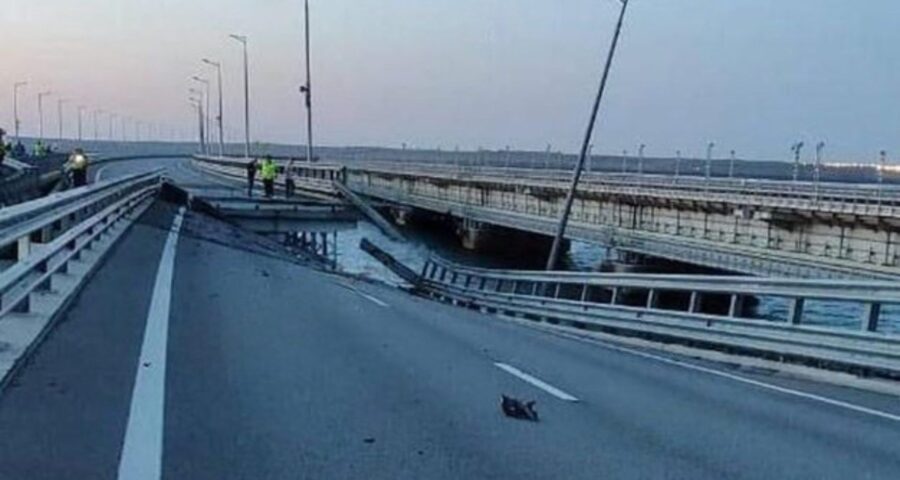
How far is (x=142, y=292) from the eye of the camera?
48.3 ft

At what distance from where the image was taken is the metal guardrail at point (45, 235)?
32.7 feet

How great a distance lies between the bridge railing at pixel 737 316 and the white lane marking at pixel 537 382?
412cm

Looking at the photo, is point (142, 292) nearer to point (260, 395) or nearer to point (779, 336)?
point (260, 395)

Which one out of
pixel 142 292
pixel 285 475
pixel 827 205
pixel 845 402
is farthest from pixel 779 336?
pixel 827 205

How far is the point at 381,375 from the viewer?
33.0 feet

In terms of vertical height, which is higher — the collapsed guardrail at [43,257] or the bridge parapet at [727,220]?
the collapsed guardrail at [43,257]

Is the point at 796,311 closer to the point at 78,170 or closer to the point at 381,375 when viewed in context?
the point at 381,375

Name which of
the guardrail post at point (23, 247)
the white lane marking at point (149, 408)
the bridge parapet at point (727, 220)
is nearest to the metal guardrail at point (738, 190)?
the bridge parapet at point (727, 220)

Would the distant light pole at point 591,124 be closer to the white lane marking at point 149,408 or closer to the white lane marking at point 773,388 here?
the white lane marking at point 773,388

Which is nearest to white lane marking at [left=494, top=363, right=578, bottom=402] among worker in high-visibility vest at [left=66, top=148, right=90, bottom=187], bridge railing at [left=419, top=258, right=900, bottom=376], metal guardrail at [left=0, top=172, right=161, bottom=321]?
bridge railing at [left=419, top=258, right=900, bottom=376]

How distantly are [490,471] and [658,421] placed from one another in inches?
105

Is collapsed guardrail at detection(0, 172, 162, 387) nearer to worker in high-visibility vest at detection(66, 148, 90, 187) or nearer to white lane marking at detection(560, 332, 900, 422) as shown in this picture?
white lane marking at detection(560, 332, 900, 422)

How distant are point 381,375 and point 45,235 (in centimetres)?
665

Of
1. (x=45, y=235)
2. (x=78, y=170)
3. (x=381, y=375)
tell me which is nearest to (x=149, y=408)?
(x=381, y=375)
